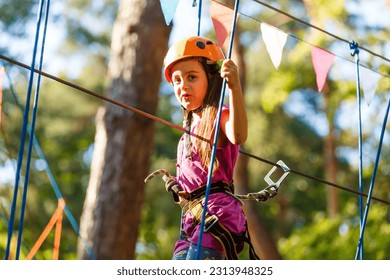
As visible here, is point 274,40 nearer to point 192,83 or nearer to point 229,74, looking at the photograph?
point 192,83

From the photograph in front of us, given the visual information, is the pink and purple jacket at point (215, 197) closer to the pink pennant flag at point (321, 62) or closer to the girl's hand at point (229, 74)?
the girl's hand at point (229, 74)

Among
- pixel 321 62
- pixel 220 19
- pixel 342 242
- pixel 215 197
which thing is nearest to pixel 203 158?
pixel 215 197

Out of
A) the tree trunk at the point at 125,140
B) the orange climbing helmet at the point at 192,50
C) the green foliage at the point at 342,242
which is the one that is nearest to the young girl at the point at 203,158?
the orange climbing helmet at the point at 192,50

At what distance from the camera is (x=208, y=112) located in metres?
2.43

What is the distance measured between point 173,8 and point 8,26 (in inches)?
385

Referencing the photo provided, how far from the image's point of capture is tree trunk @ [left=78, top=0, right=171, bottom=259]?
510 cm

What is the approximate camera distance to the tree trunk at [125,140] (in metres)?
5.10

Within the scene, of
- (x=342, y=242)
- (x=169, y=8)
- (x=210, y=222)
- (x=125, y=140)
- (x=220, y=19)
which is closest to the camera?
(x=210, y=222)

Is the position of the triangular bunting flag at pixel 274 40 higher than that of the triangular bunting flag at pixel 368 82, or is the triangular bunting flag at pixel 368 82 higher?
the triangular bunting flag at pixel 274 40

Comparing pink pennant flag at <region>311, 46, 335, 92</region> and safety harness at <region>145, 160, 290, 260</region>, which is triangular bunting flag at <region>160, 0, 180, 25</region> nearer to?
safety harness at <region>145, 160, 290, 260</region>

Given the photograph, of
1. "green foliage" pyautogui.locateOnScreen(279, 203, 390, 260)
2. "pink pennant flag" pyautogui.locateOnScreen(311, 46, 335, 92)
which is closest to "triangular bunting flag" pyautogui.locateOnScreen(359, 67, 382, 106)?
"pink pennant flag" pyautogui.locateOnScreen(311, 46, 335, 92)

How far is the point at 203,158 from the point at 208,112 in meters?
0.15

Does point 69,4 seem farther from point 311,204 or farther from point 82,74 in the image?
point 311,204

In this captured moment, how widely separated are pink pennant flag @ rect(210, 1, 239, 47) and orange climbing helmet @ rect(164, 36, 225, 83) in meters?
0.51
